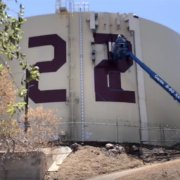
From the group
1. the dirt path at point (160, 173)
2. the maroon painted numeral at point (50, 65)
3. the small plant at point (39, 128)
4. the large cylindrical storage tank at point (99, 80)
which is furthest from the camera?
the maroon painted numeral at point (50, 65)

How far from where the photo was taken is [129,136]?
4028 cm

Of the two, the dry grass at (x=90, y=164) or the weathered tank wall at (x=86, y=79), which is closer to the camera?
the dry grass at (x=90, y=164)

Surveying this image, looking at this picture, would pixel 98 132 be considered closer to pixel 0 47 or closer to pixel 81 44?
pixel 81 44

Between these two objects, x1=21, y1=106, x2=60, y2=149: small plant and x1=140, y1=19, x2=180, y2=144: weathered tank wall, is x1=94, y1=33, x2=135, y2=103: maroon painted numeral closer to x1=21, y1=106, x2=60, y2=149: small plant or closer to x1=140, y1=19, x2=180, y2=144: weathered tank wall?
x1=140, y1=19, x2=180, y2=144: weathered tank wall

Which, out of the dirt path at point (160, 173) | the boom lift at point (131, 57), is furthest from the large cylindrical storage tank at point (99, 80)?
the dirt path at point (160, 173)

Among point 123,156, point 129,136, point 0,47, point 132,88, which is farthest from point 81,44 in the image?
point 0,47

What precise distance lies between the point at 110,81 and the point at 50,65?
5.13 m

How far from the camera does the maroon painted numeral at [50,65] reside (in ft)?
132

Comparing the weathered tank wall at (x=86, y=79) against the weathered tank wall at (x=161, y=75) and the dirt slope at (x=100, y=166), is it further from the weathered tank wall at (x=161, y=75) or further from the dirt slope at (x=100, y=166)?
the dirt slope at (x=100, y=166)

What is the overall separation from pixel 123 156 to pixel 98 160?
2708 millimetres

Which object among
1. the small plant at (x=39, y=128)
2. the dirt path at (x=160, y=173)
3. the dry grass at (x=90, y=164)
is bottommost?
the dirt path at (x=160, y=173)

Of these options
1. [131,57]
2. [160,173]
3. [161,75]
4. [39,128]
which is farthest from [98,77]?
[160,173]

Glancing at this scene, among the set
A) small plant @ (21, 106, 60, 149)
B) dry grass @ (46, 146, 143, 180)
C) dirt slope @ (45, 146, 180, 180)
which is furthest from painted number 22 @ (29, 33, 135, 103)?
small plant @ (21, 106, 60, 149)

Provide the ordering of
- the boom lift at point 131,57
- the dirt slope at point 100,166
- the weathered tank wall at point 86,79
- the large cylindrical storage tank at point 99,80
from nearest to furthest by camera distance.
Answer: the dirt slope at point 100,166, the weathered tank wall at point 86,79, the large cylindrical storage tank at point 99,80, the boom lift at point 131,57
